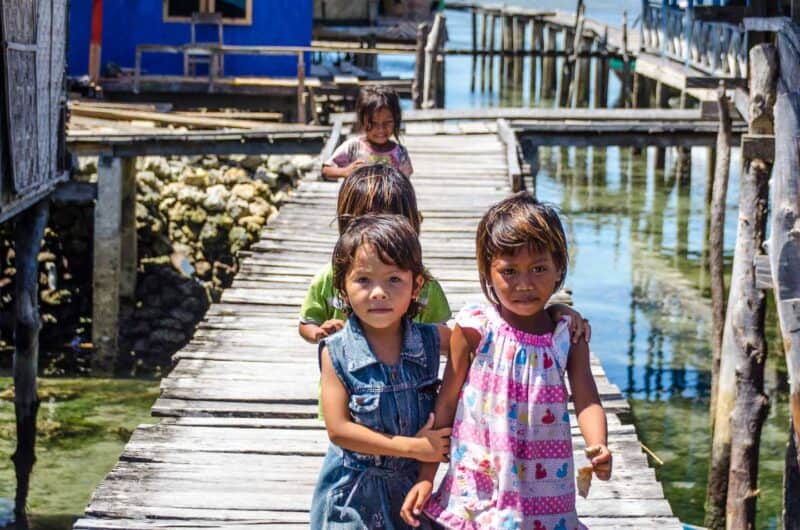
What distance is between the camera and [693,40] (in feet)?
64.5

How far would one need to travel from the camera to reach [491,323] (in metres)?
3.88

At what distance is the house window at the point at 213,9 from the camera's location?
2264 centimetres

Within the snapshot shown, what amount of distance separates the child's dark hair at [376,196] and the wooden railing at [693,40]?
1176cm

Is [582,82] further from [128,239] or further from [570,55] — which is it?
[128,239]

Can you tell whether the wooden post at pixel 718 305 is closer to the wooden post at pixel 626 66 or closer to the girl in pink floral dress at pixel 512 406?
the girl in pink floral dress at pixel 512 406

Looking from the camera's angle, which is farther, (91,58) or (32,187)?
(91,58)

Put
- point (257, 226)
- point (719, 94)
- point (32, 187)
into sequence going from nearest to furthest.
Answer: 1. point (32, 187)
2. point (719, 94)
3. point (257, 226)

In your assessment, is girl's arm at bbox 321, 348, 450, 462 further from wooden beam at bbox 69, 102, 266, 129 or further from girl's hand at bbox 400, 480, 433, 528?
wooden beam at bbox 69, 102, 266, 129

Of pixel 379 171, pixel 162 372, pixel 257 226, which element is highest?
pixel 379 171

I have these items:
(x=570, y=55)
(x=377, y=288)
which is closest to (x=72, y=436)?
(x=377, y=288)

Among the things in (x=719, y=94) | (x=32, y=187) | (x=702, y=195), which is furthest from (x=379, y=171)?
(x=702, y=195)

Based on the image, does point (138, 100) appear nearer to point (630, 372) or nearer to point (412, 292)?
point (630, 372)

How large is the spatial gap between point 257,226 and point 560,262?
14.3 m

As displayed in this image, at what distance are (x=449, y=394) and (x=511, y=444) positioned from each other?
0.23m
